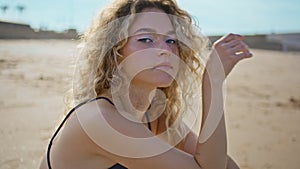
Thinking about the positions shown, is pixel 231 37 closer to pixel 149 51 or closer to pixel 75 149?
pixel 149 51

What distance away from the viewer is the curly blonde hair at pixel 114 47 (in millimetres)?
1554

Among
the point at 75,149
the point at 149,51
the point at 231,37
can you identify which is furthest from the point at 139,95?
the point at 231,37

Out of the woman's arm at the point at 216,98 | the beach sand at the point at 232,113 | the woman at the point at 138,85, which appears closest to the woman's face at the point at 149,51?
the woman at the point at 138,85

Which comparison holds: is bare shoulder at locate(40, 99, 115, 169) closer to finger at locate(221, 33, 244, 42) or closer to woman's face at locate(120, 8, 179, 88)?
woman's face at locate(120, 8, 179, 88)

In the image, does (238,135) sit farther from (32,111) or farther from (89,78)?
(89,78)

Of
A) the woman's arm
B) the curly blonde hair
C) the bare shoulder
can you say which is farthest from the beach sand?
the woman's arm

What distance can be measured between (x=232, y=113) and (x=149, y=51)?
3.87 meters

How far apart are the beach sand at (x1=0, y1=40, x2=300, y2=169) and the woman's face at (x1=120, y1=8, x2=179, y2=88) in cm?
70

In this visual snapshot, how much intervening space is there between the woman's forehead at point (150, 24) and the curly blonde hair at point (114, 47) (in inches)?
0.8

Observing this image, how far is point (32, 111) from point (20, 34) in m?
15.6

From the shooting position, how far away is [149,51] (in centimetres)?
151

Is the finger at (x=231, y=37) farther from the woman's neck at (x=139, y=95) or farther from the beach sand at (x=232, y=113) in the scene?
the beach sand at (x=232, y=113)

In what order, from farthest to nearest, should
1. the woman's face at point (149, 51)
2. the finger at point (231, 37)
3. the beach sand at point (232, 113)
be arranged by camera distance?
the beach sand at point (232, 113), the woman's face at point (149, 51), the finger at point (231, 37)

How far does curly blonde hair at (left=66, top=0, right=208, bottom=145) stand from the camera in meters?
1.55
